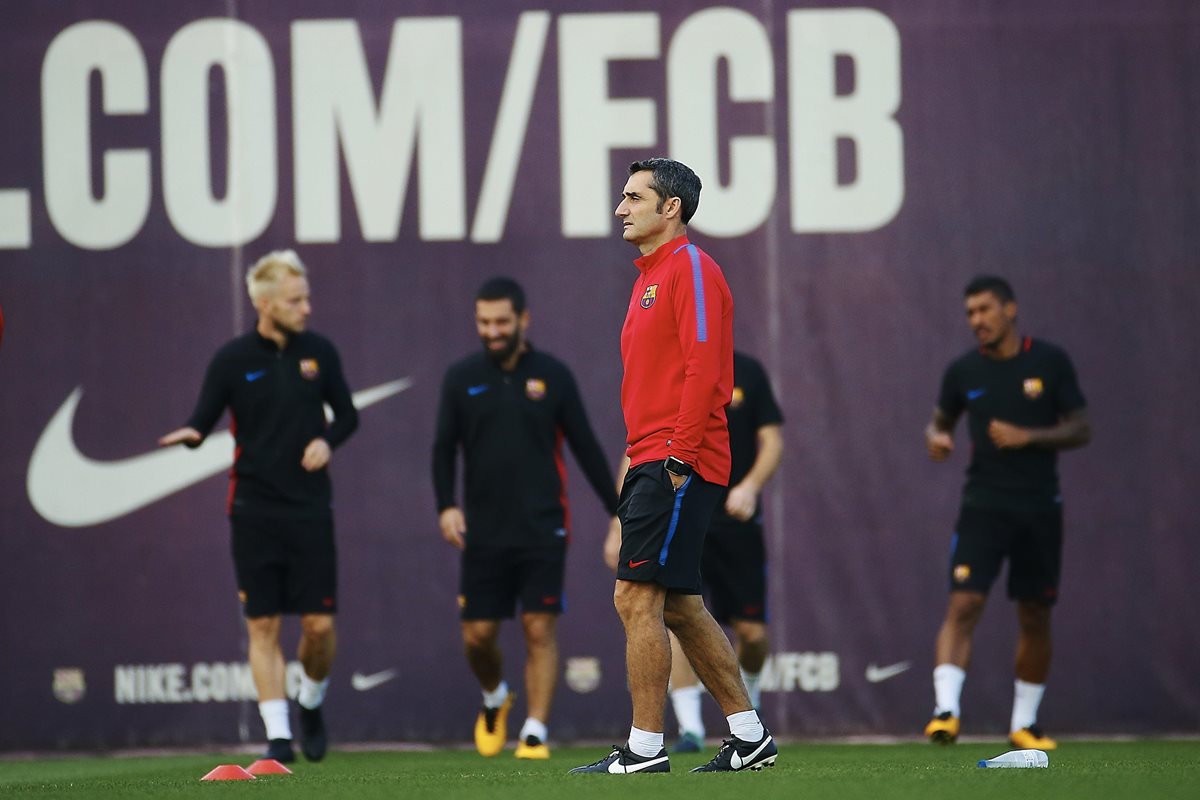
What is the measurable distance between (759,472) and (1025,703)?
5.77ft

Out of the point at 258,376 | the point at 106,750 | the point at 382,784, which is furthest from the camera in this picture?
the point at 106,750

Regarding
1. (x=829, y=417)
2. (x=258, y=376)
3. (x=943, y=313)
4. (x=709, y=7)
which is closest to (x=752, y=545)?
(x=829, y=417)

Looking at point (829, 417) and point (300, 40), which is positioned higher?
point (300, 40)

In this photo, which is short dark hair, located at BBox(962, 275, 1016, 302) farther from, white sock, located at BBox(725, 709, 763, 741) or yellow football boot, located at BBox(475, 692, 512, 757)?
white sock, located at BBox(725, 709, 763, 741)

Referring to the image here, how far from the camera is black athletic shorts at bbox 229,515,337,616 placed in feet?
24.6

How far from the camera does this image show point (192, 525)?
907cm

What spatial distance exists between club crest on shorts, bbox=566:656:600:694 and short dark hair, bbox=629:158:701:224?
13.2ft

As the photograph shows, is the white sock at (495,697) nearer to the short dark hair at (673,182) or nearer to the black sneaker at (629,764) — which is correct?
the black sneaker at (629,764)

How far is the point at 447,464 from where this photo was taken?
7965 millimetres

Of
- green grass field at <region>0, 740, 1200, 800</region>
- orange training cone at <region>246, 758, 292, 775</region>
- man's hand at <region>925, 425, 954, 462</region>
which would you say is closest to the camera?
green grass field at <region>0, 740, 1200, 800</region>

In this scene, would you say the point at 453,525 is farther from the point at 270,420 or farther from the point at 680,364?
the point at 680,364

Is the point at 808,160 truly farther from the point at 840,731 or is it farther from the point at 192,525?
the point at 192,525

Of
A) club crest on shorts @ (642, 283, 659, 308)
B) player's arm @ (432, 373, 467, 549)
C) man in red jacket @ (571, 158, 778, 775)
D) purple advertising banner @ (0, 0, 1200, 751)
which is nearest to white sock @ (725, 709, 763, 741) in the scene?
man in red jacket @ (571, 158, 778, 775)

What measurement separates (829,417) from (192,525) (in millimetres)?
3520
